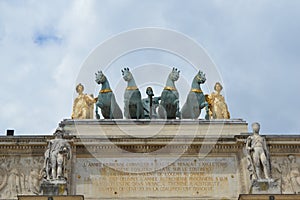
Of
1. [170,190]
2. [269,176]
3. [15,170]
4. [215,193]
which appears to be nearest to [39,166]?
[15,170]

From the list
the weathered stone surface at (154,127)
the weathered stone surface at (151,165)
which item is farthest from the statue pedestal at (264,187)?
the weathered stone surface at (154,127)

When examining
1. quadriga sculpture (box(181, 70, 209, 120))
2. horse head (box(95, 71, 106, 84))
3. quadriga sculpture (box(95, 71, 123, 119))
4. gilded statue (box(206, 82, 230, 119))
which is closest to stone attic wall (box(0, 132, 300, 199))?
gilded statue (box(206, 82, 230, 119))

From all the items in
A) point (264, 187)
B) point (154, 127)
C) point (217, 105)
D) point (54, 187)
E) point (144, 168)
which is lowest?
point (264, 187)

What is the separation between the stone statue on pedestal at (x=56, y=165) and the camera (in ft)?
57.7

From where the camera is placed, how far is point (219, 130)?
2025 centimetres

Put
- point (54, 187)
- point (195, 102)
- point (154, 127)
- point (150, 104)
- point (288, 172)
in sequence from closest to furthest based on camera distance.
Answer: point (54, 187) < point (288, 172) < point (154, 127) < point (195, 102) < point (150, 104)

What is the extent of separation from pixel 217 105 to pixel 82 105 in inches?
177

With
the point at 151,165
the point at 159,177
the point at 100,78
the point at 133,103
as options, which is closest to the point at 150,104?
the point at 133,103

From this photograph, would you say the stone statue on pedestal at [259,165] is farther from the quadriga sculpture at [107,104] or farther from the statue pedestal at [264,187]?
the quadriga sculpture at [107,104]

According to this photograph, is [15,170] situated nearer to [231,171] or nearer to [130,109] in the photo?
[130,109]

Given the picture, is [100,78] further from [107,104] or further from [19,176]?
[19,176]

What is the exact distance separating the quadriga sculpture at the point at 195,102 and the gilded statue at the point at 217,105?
0.20 metres

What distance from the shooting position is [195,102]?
21.8 m

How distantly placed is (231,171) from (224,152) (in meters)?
0.64
